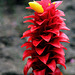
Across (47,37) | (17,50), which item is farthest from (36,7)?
(17,50)

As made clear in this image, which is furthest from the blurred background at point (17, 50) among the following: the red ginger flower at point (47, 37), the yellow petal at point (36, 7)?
the yellow petal at point (36, 7)

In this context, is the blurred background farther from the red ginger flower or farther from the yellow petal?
the yellow petal

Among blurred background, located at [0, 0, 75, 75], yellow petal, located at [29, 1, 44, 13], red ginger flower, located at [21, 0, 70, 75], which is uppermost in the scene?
yellow petal, located at [29, 1, 44, 13]

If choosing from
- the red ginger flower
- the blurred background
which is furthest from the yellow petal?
the blurred background

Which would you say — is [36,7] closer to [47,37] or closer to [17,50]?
[47,37]

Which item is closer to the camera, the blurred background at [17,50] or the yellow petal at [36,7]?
the yellow petal at [36,7]

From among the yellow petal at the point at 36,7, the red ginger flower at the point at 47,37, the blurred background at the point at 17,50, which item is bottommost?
the blurred background at the point at 17,50

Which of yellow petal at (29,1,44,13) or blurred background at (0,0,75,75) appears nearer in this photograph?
yellow petal at (29,1,44,13)

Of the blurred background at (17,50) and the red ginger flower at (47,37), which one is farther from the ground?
the red ginger flower at (47,37)

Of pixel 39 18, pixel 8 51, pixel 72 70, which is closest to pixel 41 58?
pixel 39 18

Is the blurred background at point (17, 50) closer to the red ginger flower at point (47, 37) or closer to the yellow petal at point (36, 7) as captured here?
the red ginger flower at point (47, 37)

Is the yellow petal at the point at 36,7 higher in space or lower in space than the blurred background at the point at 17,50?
higher

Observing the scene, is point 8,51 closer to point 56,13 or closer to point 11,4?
point 56,13

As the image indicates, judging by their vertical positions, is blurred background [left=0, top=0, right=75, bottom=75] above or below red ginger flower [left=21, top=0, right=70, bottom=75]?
below
